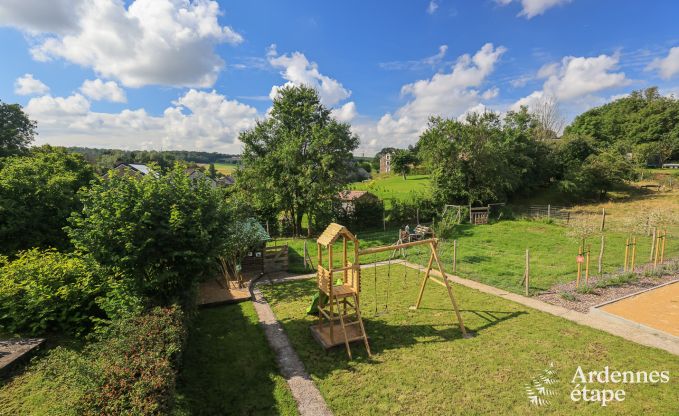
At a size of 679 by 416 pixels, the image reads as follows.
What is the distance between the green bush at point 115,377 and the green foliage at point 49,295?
1.44 meters

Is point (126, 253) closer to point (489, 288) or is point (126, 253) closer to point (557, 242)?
point (489, 288)

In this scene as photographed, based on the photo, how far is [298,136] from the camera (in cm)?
2231

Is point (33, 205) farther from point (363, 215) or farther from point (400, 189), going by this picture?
point (400, 189)

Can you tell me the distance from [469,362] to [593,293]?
21.8 feet

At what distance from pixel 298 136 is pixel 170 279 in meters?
16.3

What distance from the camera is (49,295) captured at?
702cm

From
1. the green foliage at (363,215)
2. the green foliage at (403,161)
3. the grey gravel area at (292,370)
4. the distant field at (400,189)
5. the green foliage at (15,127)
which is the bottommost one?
the grey gravel area at (292,370)

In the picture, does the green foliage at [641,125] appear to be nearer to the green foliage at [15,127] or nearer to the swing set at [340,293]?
the swing set at [340,293]

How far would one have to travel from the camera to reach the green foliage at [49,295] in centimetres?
695

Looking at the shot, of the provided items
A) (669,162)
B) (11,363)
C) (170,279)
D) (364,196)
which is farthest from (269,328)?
(669,162)

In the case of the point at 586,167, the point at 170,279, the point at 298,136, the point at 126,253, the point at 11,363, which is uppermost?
the point at 298,136

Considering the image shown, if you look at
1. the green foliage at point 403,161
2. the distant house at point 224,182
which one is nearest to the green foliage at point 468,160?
the distant house at point 224,182

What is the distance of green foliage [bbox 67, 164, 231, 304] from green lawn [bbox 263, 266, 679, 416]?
130 inches

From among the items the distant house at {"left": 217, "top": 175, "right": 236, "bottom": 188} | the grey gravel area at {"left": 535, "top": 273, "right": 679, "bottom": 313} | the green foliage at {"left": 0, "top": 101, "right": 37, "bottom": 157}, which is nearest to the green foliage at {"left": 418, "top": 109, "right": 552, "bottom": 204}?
the grey gravel area at {"left": 535, "top": 273, "right": 679, "bottom": 313}
